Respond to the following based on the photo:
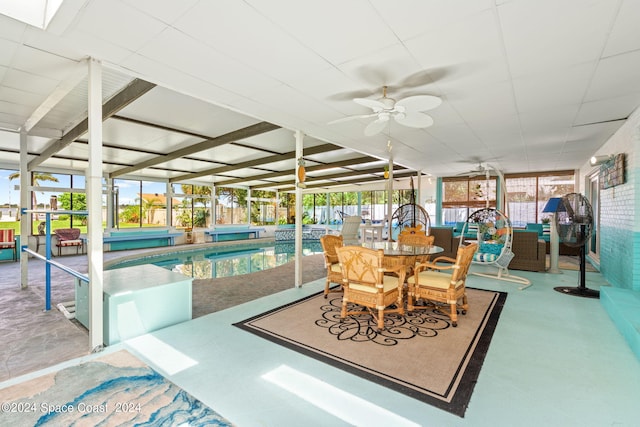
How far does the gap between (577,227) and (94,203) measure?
6119 millimetres

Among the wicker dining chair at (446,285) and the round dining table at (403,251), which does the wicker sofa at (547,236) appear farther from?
the wicker dining chair at (446,285)

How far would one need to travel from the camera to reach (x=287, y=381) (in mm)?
2043

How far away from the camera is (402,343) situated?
262cm

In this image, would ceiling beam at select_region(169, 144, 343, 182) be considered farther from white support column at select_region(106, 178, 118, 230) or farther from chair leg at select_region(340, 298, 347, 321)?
chair leg at select_region(340, 298, 347, 321)

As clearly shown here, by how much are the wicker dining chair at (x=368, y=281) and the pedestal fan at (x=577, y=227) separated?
305cm

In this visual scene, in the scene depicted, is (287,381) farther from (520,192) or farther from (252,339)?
(520,192)

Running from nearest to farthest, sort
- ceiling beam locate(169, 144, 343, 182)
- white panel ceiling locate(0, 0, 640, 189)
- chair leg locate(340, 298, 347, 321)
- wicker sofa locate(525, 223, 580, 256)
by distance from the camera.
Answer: white panel ceiling locate(0, 0, 640, 189) → chair leg locate(340, 298, 347, 321) → ceiling beam locate(169, 144, 343, 182) → wicker sofa locate(525, 223, 580, 256)

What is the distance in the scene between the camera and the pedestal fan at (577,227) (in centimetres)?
416

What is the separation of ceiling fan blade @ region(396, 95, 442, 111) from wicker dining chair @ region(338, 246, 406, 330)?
145 centimetres

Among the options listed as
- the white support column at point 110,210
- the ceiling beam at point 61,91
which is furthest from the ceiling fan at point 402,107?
the white support column at point 110,210

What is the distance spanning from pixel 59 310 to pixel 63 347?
1262 mm

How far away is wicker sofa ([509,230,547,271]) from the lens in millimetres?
5703

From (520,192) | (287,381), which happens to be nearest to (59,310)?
(287,381)

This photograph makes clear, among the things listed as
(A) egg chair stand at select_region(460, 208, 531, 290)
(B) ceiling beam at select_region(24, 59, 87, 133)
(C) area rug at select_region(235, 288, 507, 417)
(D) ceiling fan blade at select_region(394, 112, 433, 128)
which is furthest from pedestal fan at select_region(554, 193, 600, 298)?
(B) ceiling beam at select_region(24, 59, 87, 133)
